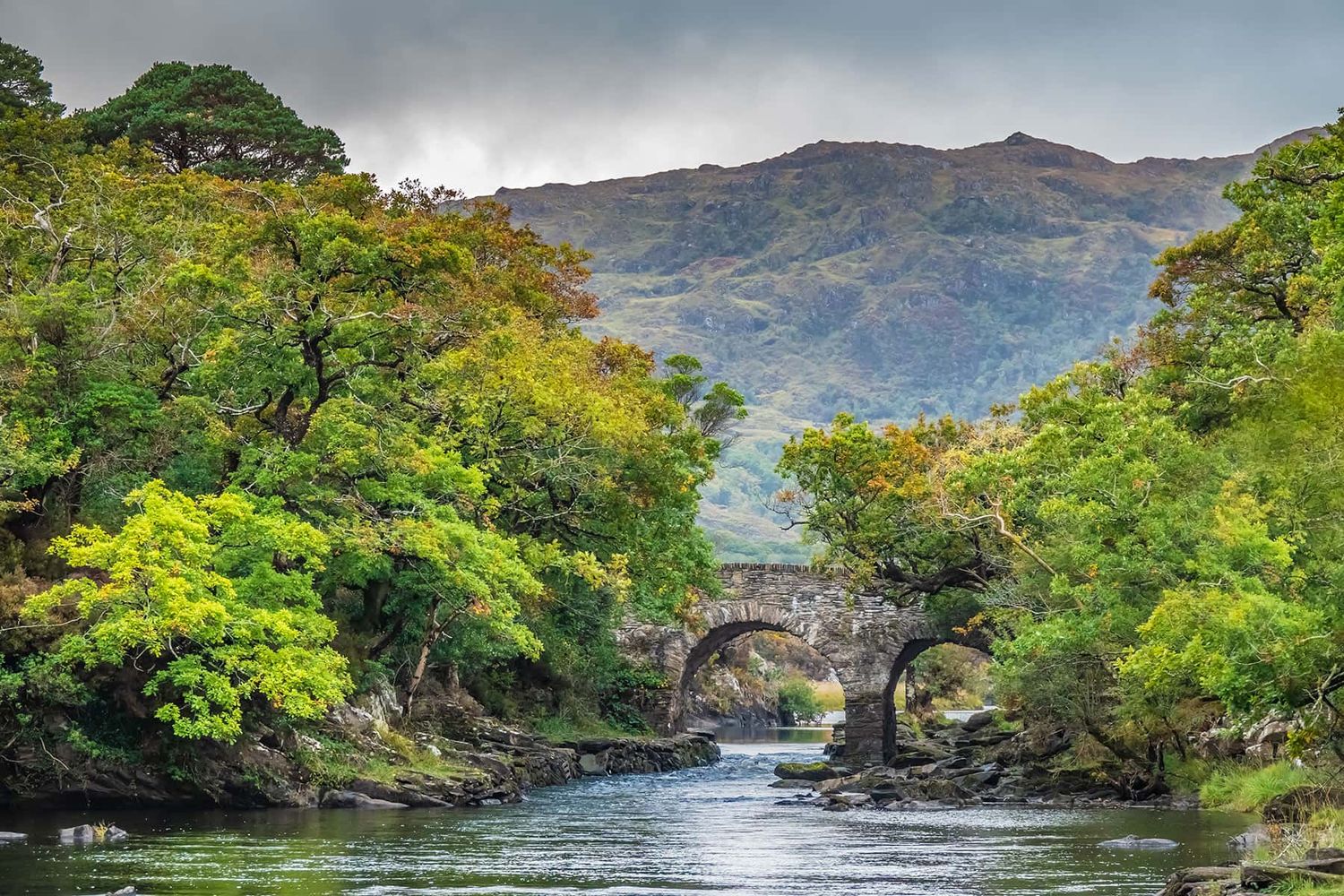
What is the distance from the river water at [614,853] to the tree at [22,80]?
127 feet

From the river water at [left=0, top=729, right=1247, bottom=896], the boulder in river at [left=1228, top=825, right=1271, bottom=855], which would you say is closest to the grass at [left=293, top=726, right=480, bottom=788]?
the river water at [left=0, top=729, right=1247, bottom=896]

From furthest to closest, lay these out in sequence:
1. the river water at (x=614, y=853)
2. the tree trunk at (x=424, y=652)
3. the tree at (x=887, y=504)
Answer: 1. the tree at (x=887, y=504)
2. the tree trunk at (x=424, y=652)
3. the river water at (x=614, y=853)

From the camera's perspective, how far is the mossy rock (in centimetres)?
4941

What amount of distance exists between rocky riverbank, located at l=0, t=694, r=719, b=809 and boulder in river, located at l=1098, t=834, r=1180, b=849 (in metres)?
16.4

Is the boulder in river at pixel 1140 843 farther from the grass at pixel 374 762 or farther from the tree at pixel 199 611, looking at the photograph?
the grass at pixel 374 762

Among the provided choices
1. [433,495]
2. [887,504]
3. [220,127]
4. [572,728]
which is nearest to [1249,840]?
[433,495]

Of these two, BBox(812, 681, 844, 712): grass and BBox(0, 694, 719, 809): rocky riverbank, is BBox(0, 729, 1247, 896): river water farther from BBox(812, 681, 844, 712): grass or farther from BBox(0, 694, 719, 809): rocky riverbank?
BBox(812, 681, 844, 712): grass

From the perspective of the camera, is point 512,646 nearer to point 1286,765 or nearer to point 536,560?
point 536,560

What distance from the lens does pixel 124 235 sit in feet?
120

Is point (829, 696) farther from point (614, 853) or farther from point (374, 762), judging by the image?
point (614, 853)

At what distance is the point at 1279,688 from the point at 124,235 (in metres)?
28.5

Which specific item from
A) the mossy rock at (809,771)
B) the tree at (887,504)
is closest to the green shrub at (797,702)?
the mossy rock at (809,771)

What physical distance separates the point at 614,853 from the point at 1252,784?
13519 mm

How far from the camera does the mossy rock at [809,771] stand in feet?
162
